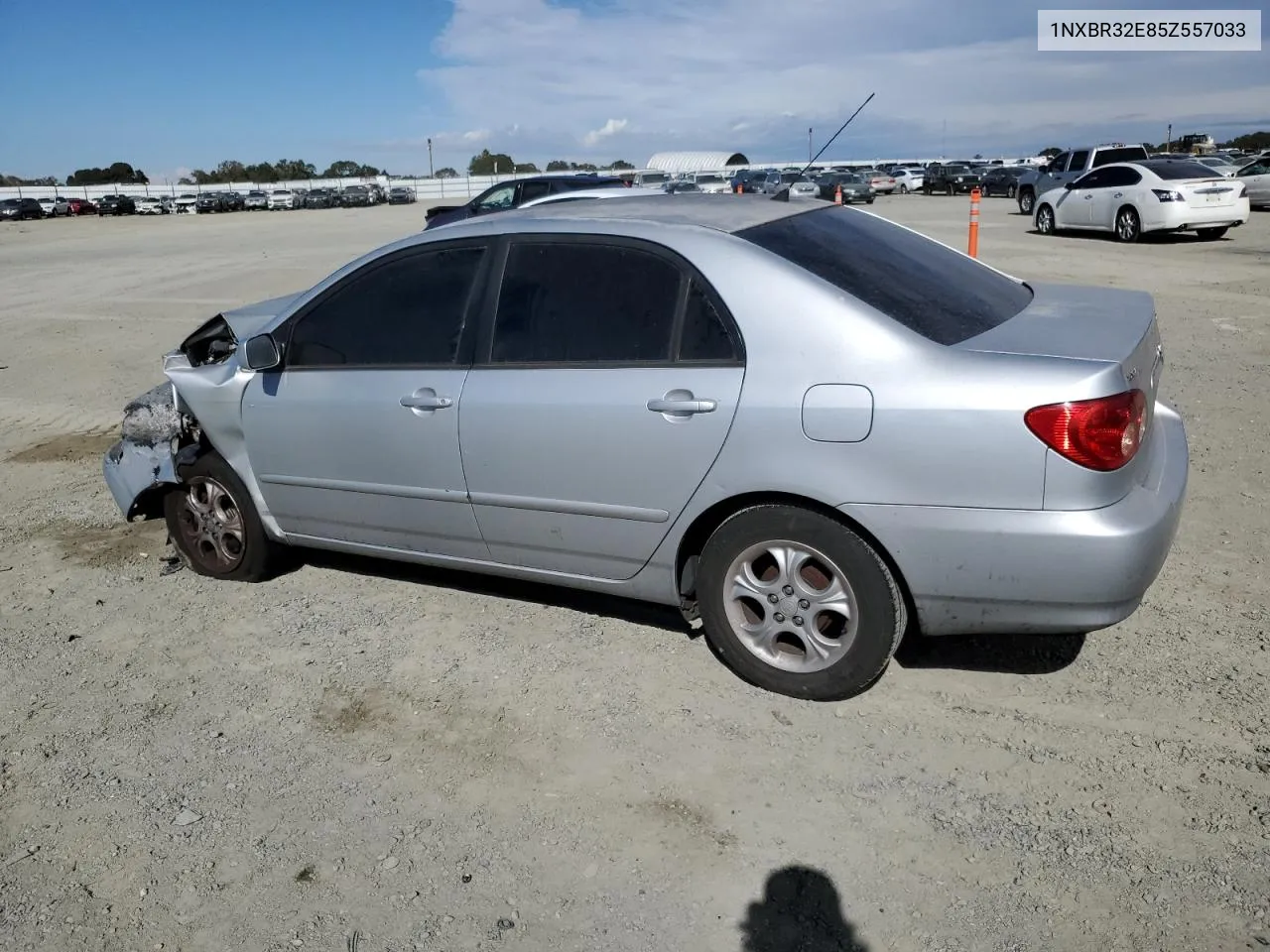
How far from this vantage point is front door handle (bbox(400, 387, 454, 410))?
4105 millimetres

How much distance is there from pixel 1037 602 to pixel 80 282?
2104 centimetres

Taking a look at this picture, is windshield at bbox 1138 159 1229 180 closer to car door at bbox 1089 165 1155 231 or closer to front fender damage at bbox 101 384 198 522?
car door at bbox 1089 165 1155 231

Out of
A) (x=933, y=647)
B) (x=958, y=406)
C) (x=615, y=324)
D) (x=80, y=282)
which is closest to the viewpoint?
(x=958, y=406)

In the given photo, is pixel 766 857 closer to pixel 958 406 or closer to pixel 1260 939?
pixel 1260 939

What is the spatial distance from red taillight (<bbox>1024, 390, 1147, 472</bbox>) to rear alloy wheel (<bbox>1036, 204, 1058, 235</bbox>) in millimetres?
19635

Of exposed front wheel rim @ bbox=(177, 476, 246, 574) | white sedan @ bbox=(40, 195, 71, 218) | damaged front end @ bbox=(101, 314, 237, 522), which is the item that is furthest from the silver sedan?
white sedan @ bbox=(40, 195, 71, 218)

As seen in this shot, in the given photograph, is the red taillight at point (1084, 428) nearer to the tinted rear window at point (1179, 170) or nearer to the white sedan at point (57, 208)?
the tinted rear window at point (1179, 170)

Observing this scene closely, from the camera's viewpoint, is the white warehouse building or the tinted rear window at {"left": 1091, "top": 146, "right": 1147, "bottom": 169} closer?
the tinted rear window at {"left": 1091, "top": 146, "right": 1147, "bottom": 169}

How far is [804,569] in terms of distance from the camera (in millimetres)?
3580

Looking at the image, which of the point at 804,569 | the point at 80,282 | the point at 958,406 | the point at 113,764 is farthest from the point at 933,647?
the point at 80,282

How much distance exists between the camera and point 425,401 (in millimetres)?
4137

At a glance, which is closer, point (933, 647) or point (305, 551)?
point (933, 647)

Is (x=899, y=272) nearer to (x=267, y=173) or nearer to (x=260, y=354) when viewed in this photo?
(x=260, y=354)

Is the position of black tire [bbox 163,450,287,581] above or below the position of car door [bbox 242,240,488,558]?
below
